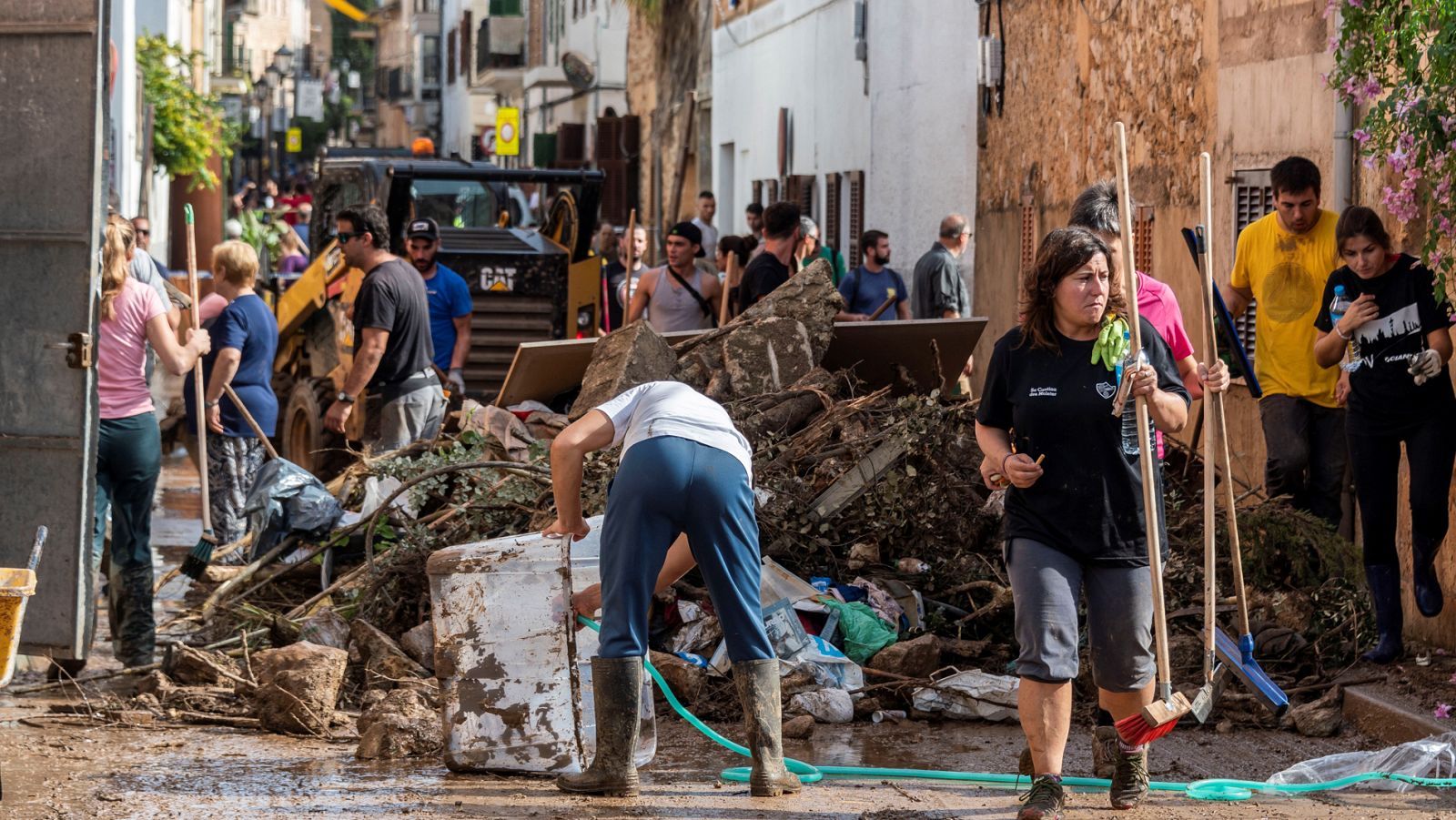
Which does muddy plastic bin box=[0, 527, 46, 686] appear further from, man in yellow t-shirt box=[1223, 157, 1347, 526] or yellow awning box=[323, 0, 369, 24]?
yellow awning box=[323, 0, 369, 24]

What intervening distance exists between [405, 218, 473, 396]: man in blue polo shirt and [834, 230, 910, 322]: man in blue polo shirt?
272cm

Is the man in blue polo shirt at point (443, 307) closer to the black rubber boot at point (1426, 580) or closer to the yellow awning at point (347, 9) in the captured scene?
the black rubber boot at point (1426, 580)

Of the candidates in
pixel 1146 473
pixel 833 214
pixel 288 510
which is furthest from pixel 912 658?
pixel 833 214

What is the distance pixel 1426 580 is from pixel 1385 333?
39.7 inches

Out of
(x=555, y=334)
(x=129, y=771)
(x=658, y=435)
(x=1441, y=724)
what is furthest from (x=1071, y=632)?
(x=555, y=334)

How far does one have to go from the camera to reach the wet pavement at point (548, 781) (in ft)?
19.6

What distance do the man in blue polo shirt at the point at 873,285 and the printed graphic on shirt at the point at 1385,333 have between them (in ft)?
18.9

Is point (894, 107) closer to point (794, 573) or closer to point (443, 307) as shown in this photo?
point (443, 307)

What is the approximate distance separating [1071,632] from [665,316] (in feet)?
24.1

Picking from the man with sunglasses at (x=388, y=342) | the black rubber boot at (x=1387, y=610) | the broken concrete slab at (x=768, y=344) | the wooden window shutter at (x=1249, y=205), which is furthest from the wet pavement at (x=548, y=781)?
the wooden window shutter at (x=1249, y=205)

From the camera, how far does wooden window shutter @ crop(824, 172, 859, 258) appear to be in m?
20.4

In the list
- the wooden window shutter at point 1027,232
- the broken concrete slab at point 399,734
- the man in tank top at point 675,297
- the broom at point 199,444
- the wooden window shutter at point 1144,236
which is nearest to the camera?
the broken concrete slab at point 399,734

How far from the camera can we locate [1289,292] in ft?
27.8

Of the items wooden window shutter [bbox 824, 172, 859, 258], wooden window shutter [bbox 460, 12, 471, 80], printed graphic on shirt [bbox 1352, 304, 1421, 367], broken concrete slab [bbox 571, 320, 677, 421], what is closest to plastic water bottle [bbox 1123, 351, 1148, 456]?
printed graphic on shirt [bbox 1352, 304, 1421, 367]
